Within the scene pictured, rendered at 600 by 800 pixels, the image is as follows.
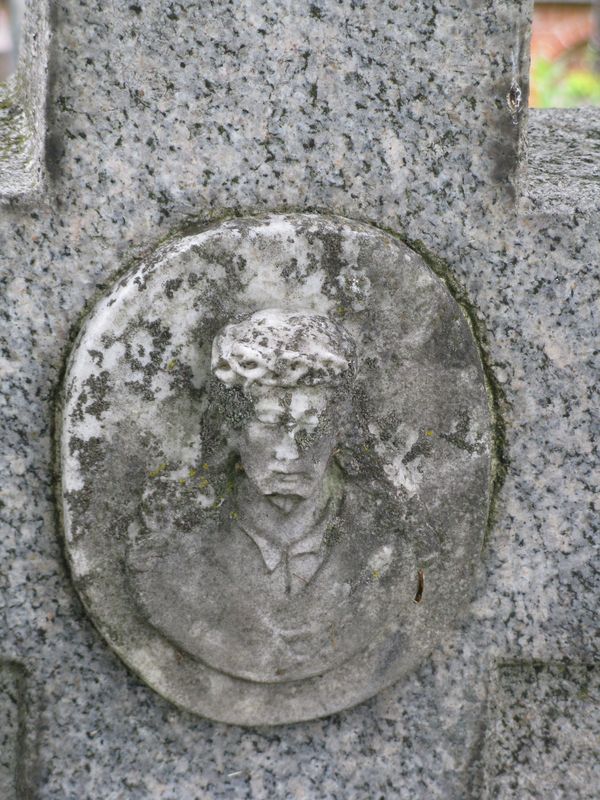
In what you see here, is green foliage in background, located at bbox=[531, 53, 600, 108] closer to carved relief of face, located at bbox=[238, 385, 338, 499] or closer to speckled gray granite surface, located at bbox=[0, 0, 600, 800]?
speckled gray granite surface, located at bbox=[0, 0, 600, 800]

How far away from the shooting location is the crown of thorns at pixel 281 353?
152 cm

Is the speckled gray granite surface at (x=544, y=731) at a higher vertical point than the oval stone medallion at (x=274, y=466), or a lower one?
lower

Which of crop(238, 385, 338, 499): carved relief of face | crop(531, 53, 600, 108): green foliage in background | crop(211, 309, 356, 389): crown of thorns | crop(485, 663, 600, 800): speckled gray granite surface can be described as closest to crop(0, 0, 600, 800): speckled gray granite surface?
crop(485, 663, 600, 800): speckled gray granite surface

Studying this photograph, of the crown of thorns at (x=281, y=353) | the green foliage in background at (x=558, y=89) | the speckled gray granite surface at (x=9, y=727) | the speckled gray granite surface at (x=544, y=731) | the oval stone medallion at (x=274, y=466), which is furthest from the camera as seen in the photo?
the green foliage in background at (x=558, y=89)

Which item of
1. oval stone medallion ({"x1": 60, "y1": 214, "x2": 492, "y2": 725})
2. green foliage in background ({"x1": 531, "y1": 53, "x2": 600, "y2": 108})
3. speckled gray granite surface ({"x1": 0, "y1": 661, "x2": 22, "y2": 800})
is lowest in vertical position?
speckled gray granite surface ({"x1": 0, "y1": 661, "x2": 22, "y2": 800})

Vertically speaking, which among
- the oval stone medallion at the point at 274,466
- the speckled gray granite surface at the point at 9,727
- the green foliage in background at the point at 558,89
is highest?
the green foliage in background at the point at 558,89

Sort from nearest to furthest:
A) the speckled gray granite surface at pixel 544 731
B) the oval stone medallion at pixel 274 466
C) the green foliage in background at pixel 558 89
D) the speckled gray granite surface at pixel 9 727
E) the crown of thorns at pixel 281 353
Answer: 1. the crown of thorns at pixel 281 353
2. the oval stone medallion at pixel 274 466
3. the speckled gray granite surface at pixel 9 727
4. the speckled gray granite surface at pixel 544 731
5. the green foliage in background at pixel 558 89

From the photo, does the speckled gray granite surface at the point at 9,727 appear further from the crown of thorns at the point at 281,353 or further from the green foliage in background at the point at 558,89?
the green foliage in background at the point at 558,89

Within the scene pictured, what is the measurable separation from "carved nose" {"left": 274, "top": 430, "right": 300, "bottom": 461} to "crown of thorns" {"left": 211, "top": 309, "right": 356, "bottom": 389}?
0.10 meters

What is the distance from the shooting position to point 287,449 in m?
1.58

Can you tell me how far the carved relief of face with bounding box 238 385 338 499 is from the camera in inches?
61.3

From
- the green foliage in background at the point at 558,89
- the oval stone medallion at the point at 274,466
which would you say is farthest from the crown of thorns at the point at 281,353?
the green foliage in background at the point at 558,89

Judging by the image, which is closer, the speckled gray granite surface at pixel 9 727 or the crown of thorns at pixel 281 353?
the crown of thorns at pixel 281 353

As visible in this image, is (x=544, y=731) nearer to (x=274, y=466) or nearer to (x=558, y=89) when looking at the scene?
(x=274, y=466)
